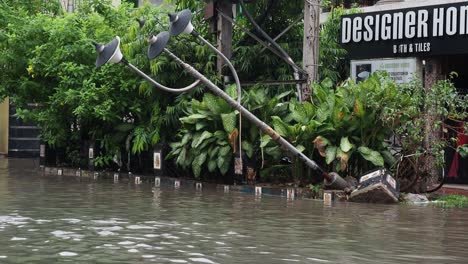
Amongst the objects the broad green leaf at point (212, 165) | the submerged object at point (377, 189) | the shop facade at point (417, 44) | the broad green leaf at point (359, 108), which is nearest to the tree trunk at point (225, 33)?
the shop facade at point (417, 44)

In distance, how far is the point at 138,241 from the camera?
10289mm

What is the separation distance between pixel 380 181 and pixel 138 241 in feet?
23.6

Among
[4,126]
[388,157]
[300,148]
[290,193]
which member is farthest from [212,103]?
[4,126]

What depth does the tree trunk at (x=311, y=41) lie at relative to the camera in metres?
19.5

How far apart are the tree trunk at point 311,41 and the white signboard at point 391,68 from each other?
6.54ft

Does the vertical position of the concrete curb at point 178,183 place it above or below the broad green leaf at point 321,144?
below

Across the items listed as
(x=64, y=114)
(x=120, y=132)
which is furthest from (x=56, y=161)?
(x=120, y=132)

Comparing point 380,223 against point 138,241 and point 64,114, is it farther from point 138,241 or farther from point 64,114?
point 64,114

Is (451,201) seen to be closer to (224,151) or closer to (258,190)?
(258,190)

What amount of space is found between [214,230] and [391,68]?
10430 mm

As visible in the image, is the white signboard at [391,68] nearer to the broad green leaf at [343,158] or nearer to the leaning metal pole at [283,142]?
the broad green leaf at [343,158]

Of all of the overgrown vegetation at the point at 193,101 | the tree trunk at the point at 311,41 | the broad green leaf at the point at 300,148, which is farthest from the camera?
the tree trunk at the point at 311,41

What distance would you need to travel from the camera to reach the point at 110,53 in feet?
56.5

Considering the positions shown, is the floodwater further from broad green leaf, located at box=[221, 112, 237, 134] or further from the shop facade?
the shop facade
